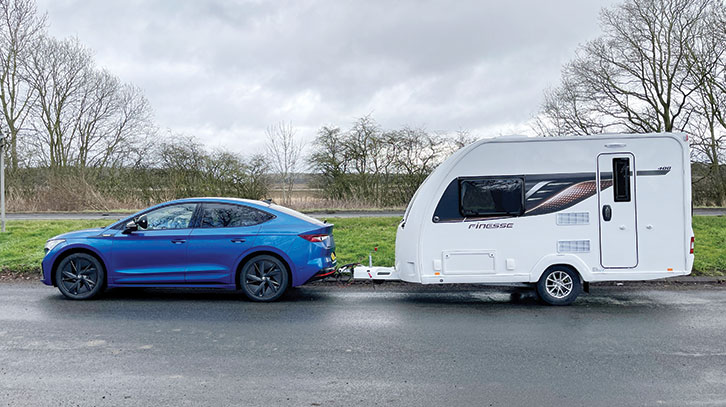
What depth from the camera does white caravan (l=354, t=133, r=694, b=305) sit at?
7.30m

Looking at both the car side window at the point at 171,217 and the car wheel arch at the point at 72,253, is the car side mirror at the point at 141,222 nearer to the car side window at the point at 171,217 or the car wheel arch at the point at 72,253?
the car side window at the point at 171,217

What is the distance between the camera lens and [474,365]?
4.85 m

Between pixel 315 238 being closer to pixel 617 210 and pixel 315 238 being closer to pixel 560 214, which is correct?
pixel 560 214

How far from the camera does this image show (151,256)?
25.3ft

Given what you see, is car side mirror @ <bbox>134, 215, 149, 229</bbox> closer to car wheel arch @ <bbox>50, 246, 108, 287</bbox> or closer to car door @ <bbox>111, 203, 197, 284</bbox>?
car door @ <bbox>111, 203, 197, 284</bbox>

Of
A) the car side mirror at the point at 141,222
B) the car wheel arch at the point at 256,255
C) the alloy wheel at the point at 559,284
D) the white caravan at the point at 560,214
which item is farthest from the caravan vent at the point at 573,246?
the car side mirror at the point at 141,222

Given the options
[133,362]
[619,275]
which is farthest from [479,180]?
[133,362]

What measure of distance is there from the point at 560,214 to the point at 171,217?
18.9ft

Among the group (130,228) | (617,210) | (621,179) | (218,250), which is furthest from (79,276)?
(621,179)

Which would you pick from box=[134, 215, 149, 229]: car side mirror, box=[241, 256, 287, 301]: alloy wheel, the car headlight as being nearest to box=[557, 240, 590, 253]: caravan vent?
box=[241, 256, 287, 301]: alloy wheel

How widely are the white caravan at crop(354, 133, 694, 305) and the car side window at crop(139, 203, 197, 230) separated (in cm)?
348

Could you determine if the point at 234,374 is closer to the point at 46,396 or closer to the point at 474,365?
the point at 46,396

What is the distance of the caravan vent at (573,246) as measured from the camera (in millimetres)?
7324

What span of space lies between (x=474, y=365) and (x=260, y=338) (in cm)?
236
